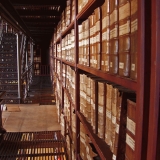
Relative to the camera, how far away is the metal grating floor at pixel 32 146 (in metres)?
3.22

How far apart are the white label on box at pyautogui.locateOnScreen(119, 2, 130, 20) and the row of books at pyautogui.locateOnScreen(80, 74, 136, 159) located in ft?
1.00

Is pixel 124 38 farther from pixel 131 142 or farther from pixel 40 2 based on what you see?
pixel 40 2

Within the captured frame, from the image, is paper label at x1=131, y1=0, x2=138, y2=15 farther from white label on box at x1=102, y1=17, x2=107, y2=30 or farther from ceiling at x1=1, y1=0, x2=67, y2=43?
ceiling at x1=1, y1=0, x2=67, y2=43

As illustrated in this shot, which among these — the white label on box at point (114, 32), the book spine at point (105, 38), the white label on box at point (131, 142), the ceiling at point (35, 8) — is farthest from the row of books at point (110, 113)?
the ceiling at point (35, 8)

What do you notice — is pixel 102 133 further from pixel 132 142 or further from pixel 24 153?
pixel 24 153

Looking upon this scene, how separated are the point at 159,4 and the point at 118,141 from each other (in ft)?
1.97

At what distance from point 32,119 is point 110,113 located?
4032 mm

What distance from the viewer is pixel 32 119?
5.02 m

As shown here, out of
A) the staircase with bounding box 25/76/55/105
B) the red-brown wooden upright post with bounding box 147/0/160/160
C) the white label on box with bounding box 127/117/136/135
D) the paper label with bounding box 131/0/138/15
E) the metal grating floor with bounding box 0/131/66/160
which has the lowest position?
the metal grating floor with bounding box 0/131/66/160

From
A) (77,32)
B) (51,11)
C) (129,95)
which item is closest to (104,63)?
(129,95)

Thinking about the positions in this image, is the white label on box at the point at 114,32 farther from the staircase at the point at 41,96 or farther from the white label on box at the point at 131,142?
the staircase at the point at 41,96

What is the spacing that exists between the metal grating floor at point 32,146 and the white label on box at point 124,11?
2.59 metres

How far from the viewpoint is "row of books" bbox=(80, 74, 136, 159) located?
2.95 feet

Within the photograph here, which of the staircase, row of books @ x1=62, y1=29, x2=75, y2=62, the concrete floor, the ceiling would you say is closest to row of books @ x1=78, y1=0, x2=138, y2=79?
row of books @ x1=62, y1=29, x2=75, y2=62
